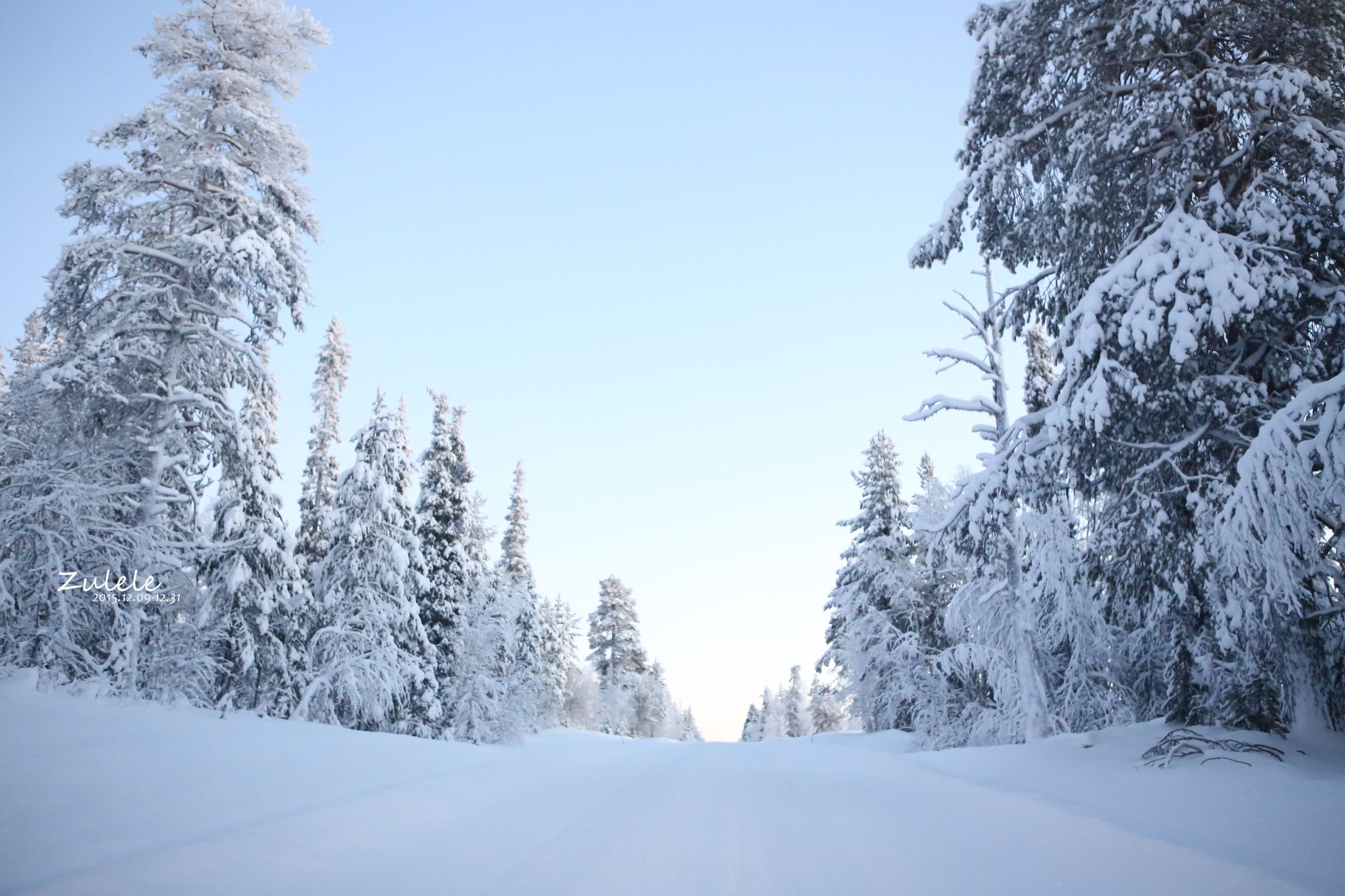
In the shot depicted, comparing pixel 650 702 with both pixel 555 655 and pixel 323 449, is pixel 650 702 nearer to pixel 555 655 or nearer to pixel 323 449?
pixel 555 655

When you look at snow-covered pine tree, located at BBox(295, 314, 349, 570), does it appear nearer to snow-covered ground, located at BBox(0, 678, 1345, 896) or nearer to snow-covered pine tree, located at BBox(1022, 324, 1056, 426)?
snow-covered ground, located at BBox(0, 678, 1345, 896)

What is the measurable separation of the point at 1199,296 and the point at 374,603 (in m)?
21.5

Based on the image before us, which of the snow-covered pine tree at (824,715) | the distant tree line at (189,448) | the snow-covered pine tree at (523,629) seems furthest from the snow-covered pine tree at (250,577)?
the snow-covered pine tree at (824,715)

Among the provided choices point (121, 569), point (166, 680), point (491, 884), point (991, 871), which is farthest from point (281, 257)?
point (991, 871)

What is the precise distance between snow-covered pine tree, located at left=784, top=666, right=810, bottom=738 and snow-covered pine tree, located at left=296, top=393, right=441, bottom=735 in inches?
2212

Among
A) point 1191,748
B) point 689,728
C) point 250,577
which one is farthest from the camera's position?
point 689,728

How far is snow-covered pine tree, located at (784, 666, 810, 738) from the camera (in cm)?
7625

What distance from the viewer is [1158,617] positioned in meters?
10.8

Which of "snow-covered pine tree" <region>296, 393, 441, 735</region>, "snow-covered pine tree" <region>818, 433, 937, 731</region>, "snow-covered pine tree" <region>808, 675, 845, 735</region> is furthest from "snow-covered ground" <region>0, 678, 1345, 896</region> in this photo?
"snow-covered pine tree" <region>808, 675, 845, 735</region>

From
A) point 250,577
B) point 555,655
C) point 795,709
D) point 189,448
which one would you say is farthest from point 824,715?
point 189,448

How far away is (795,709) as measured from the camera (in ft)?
253

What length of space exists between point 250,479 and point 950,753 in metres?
16.9

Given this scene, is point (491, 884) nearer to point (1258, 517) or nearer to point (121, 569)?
point (1258, 517)

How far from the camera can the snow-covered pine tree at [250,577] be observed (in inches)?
574
